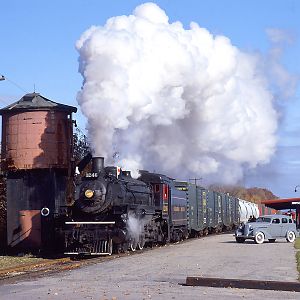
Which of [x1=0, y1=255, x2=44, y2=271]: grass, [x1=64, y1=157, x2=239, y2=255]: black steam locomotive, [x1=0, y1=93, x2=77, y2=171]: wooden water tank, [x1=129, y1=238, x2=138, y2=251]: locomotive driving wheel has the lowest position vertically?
[x1=0, y1=255, x2=44, y2=271]: grass

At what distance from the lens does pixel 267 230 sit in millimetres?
29438

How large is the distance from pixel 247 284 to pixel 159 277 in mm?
2466

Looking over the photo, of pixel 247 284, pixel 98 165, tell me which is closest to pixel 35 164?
pixel 98 165

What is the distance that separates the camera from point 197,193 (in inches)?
1416

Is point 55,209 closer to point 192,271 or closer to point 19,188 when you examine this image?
point 19,188

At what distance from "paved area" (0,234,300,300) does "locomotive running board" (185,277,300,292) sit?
0.28m

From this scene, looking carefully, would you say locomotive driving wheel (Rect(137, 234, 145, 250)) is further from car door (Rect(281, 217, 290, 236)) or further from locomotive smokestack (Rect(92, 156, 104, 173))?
→ car door (Rect(281, 217, 290, 236))

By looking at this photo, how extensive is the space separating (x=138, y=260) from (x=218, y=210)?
26.6m

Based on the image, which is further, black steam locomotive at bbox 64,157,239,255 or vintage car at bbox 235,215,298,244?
vintage car at bbox 235,215,298,244

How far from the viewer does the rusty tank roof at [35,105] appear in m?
25.3

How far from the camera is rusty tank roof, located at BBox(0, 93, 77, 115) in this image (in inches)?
997

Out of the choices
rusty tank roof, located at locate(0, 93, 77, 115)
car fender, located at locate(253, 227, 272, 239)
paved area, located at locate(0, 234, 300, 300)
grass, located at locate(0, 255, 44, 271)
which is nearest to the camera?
paved area, located at locate(0, 234, 300, 300)

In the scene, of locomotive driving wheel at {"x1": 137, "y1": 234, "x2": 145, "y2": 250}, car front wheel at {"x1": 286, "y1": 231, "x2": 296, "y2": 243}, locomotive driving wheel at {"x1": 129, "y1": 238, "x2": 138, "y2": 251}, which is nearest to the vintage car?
car front wheel at {"x1": 286, "y1": 231, "x2": 296, "y2": 243}

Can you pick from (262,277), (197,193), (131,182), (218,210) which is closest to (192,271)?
(262,277)
